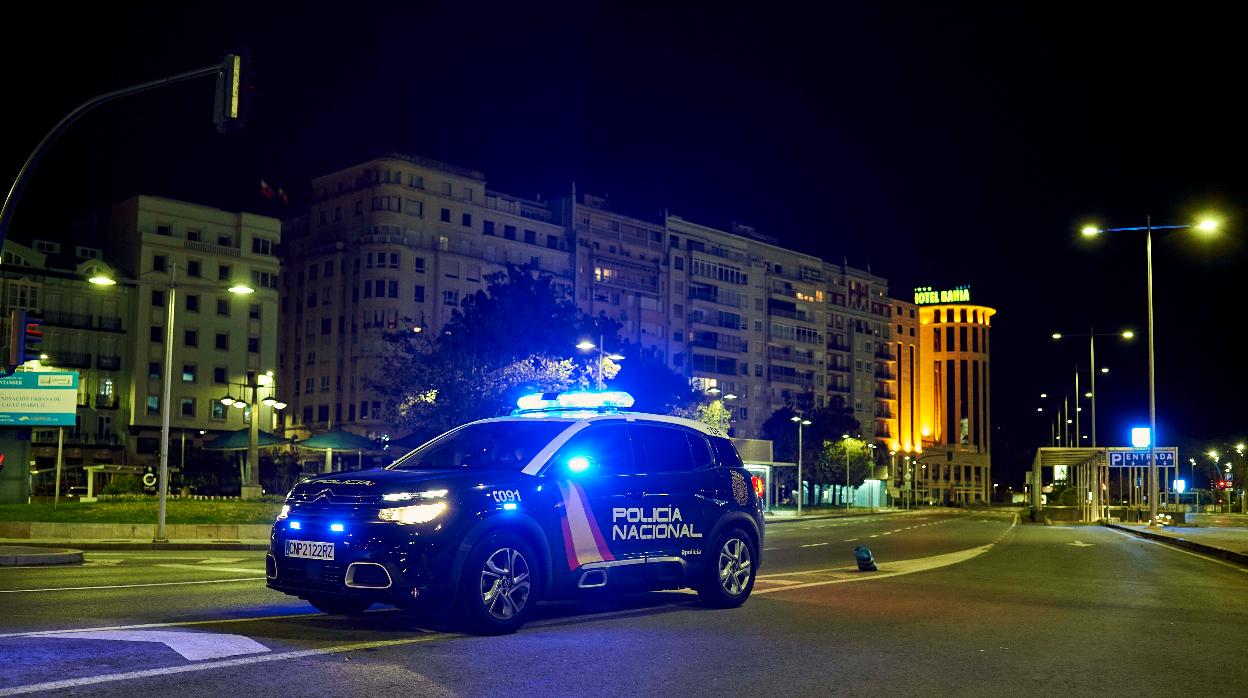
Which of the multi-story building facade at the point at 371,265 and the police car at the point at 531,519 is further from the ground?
the multi-story building facade at the point at 371,265

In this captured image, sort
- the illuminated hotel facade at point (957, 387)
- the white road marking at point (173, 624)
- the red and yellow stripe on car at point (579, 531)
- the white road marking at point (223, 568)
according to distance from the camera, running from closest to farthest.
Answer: the white road marking at point (173, 624)
the red and yellow stripe on car at point (579, 531)
the white road marking at point (223, 568)
the illuminated hotel facade at point (957, 387)

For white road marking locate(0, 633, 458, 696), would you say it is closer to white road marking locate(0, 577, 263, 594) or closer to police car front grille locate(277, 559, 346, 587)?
police car front grille locate(277, 559, 346, 587)

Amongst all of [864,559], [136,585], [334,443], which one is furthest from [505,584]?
[334,443]

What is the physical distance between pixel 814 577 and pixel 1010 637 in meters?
6.27

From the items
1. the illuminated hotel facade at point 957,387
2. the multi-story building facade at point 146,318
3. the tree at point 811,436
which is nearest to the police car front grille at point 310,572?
the multi-story building facade at point 146,318

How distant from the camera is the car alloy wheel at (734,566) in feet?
38.7

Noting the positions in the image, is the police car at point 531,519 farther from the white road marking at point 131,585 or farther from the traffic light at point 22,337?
the traffic light at point 22,337

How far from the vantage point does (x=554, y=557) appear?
10.0 metres

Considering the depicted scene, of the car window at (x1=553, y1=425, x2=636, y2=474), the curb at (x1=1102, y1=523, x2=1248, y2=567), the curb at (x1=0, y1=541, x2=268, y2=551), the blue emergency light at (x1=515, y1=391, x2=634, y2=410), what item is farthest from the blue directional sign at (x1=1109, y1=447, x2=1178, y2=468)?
the car window at (x1=553, y1=425, x2=636, y2=474)

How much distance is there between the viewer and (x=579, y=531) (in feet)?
33.9

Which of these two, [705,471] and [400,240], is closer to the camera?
[705,471]

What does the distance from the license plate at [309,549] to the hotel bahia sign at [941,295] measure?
186m

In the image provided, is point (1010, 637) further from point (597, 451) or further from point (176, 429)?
point (176, 429)

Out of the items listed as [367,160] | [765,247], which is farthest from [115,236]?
[765,247]
